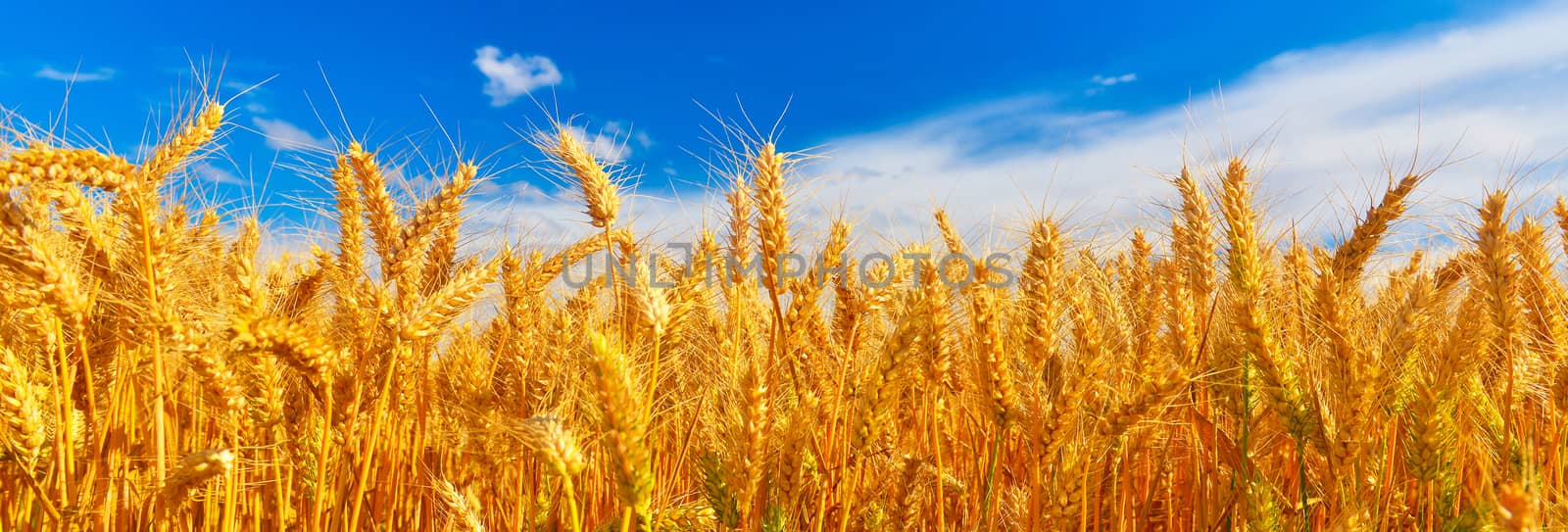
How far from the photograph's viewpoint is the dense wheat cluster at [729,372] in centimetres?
178

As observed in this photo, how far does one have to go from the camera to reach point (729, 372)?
2426 millimetres

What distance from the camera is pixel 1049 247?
243 centimetres

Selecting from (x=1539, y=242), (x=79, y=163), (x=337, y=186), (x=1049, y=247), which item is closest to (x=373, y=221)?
(x=337, y=186)

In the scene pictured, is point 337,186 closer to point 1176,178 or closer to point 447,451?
point 447,451

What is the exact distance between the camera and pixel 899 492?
2662 mm

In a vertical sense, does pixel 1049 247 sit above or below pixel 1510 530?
above

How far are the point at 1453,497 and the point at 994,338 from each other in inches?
51.1

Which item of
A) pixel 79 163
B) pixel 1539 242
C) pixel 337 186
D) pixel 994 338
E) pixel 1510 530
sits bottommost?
pixel 1510 530

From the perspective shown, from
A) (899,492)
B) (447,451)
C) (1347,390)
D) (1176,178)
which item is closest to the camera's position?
(1347,390)

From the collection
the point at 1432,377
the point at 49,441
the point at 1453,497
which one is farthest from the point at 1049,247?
the point at 49,441

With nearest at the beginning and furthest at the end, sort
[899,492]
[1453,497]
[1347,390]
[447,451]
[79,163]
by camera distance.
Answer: [79,163], [1347,390], [1453,497], [899,492], [447,451]

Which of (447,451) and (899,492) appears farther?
(447,451)

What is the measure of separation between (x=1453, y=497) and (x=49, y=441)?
148 inches

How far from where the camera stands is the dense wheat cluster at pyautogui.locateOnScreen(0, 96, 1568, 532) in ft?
5.83
